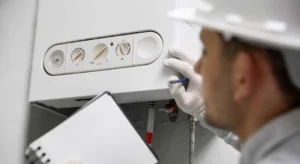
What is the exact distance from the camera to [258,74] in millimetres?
725

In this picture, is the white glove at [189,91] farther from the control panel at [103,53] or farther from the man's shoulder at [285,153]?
the man's shoulder at [285,153]

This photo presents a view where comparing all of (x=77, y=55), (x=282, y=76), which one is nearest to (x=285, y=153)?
(x=282, y=76)

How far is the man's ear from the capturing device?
72cm

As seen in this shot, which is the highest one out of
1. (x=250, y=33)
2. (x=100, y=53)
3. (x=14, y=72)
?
(x=250, y=33)

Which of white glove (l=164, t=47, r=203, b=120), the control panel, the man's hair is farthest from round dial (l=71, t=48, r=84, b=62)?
the man's hair

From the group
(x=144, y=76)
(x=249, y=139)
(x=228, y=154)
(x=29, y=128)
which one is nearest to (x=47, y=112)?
(x=29, y=128)

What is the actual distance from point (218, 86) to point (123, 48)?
1.80 ft

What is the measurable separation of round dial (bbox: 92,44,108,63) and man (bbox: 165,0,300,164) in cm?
56

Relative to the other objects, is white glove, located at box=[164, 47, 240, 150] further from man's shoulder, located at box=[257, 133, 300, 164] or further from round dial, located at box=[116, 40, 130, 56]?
man's shoulder, located at box=[257, 133, 300, 164]

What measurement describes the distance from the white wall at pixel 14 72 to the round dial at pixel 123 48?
34 centimetres

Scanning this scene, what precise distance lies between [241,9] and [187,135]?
0.73 m

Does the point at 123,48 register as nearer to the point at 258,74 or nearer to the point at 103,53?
the point at 103,53

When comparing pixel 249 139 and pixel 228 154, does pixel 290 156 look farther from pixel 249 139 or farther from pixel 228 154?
pixel 228 154

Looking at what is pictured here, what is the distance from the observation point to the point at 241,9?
73 cm
